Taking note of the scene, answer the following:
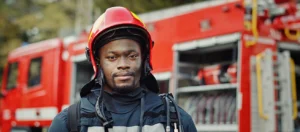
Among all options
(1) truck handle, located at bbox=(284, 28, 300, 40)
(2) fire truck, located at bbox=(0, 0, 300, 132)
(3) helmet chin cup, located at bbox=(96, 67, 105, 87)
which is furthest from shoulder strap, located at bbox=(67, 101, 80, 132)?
(1) truck handle, located at bbox=(284, 28, 300, 40)

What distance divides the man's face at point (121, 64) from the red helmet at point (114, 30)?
37 mm

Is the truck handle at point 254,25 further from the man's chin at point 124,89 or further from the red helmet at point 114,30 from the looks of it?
Answer: the man's chin at point 124,89

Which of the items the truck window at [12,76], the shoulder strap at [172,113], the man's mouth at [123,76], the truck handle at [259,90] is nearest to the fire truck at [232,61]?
the truck handle at [259,90]

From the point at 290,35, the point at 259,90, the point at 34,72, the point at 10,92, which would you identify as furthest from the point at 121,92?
the point at 10,92

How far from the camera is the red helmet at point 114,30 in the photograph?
2219mm

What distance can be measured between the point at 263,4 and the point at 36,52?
174 inches

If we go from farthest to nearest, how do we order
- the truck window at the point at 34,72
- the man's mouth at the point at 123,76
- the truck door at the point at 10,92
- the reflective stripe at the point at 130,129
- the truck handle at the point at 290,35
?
the truck door at the point at 10,92, the truck window at the point at 34,72, the truck handle at the point at 290,35, the man's mouth at the point at 123,76, the reflective stripe at the point at 130,129

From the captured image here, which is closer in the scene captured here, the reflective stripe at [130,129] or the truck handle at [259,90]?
the reflective stripe at [130,129]

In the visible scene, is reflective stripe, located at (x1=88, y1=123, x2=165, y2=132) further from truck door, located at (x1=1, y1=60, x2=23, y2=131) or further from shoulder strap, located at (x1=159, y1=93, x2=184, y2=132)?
truck door, located at (x1=1, y1=60, x2=23, y2=131)

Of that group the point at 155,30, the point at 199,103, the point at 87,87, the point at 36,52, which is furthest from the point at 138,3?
the point at 87,87

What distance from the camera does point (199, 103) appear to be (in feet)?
19.2

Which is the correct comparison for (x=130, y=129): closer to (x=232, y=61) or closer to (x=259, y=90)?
(x=259, y=90)

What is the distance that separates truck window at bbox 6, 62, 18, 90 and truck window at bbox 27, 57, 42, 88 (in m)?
0.51

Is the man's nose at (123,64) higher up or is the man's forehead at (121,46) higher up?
the man's forehead at (121,46)
